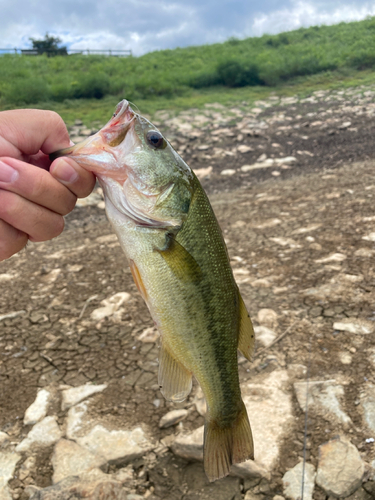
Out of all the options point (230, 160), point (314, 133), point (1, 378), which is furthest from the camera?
point (314, 133)

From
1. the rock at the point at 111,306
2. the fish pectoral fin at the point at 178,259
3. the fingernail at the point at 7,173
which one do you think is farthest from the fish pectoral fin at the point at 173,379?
the rock at the point at 111,306

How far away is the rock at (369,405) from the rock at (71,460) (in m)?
1.75

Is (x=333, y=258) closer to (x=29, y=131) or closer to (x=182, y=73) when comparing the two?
(x=29, y=131)

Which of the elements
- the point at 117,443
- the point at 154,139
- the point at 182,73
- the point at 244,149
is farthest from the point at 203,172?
the point at 182,73

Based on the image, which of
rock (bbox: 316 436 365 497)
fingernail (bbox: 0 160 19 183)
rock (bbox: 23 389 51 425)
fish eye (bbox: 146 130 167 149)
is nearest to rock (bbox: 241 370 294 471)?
rock (bbox: 316 436 365 497)

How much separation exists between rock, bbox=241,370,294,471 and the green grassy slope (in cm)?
1164

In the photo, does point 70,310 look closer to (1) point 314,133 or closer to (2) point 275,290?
(2) point 275,290

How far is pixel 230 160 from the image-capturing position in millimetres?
10203

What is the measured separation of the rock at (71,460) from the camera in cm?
267

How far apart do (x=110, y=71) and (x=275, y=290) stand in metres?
17.8

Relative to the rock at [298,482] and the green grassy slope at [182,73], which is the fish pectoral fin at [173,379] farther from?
the green grassy slope at [182,73]

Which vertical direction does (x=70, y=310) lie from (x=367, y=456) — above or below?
above

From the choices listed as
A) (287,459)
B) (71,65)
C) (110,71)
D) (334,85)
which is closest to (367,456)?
(287,459)

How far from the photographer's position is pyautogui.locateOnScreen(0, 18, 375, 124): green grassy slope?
14.8 meters
